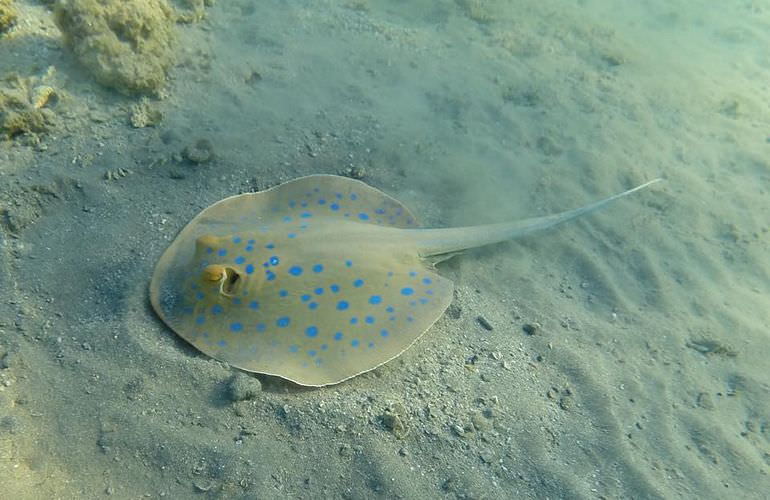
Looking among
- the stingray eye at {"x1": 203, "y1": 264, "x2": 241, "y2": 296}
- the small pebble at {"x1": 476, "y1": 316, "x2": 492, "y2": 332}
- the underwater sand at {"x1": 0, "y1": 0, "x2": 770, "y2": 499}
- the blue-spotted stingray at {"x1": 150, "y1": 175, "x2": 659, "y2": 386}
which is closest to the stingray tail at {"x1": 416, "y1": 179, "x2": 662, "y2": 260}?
the blue-spotted stingray at {"x1": 150, "y1": 175, "x2": 659, "y2": 386}

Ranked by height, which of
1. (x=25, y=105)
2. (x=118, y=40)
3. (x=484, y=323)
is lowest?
(x=484, y=323)

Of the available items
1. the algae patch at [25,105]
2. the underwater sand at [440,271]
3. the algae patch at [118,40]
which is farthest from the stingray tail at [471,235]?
the algae patch at [25,105]

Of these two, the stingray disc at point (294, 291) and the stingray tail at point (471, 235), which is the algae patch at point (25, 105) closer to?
the stingray disc at point (294, 291)

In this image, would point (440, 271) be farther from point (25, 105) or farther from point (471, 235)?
point (25, 105)

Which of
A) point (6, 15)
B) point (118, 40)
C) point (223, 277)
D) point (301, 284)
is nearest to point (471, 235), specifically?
point (301, 284)

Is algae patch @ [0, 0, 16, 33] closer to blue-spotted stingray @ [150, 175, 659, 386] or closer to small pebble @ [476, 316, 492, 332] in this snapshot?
blue-spotted stingray @ [150, 175, 659, 386]

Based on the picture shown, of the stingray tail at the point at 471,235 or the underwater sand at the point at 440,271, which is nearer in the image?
the underwater sand at the point at 440,271

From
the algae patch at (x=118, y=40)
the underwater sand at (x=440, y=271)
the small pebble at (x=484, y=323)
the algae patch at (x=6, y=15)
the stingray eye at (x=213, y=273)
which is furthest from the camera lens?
the algae patch at (x=6, y=15)
